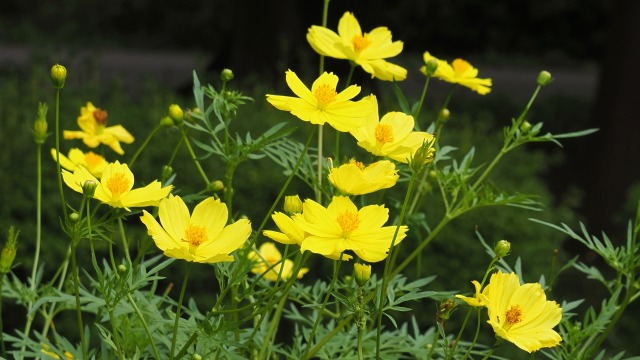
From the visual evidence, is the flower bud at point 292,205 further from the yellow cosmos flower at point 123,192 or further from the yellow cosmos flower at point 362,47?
the yellow cosmos flower at point 362,47

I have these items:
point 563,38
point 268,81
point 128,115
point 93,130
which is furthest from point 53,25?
point 93,130

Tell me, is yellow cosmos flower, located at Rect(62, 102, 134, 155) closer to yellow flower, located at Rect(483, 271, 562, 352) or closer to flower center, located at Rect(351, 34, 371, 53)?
flower center, located at Rect(351, 34, 371, 53)

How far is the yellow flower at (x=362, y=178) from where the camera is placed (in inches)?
40.1

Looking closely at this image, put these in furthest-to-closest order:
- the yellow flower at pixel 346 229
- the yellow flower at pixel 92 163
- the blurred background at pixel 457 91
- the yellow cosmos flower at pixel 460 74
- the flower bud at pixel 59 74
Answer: the blurred background at pixel 457 91 → the yellow cosmos flower at pixel 460 74 → the yellow flower at pixel 92 163 → the flower bud at pixel 59 74 → the yellow flower at pixel 346 229

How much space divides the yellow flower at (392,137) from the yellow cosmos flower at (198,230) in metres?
0.19

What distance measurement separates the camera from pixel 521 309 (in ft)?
3.36

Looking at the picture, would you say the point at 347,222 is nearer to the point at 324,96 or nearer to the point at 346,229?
the point at 346,229

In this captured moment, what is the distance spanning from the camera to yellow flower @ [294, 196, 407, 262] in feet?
3.17

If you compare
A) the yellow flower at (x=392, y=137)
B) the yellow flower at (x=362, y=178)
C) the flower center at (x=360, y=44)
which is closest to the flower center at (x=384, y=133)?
the yellow flower at (x=392, y=137)

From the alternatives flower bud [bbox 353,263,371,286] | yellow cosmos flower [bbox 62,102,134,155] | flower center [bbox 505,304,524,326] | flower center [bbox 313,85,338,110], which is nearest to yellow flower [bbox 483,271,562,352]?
flower center [bbox 505,304,524,326]

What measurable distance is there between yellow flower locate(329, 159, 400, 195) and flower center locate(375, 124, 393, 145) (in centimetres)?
12

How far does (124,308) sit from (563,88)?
39.4ft

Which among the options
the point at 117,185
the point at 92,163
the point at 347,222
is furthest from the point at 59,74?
the point at 347,222

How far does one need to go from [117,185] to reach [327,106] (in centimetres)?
24
